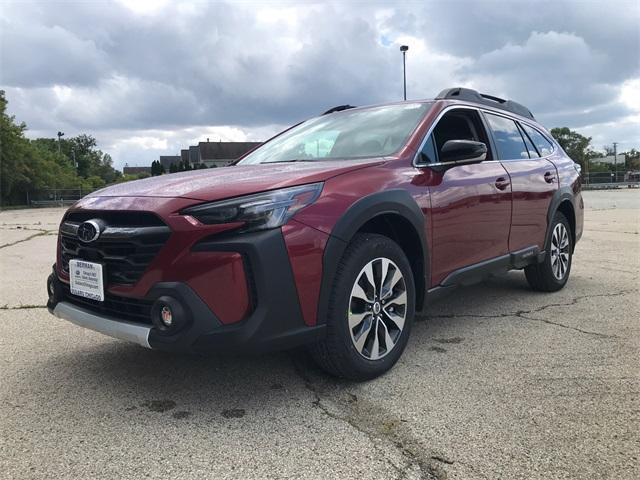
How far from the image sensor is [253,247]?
244 cm

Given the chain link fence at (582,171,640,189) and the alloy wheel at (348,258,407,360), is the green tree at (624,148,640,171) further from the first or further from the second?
the alloy wheel at (348,258,407,360)

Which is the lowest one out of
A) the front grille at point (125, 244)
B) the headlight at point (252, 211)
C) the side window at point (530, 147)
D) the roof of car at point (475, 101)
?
the front grille at point (125, 244)

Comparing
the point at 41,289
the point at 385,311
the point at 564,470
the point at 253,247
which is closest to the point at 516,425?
the point at 564,470

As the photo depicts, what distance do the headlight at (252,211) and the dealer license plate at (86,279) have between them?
0.64 meters

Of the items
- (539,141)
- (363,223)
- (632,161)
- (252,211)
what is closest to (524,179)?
(539,141)

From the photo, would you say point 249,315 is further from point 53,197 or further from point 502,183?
point 53,197

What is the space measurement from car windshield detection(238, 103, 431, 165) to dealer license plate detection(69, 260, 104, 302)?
1567 millimetres

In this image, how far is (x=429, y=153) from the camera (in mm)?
3590

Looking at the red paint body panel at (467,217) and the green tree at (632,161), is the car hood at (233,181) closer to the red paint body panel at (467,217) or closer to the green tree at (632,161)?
the red paint body panel at (467,217)

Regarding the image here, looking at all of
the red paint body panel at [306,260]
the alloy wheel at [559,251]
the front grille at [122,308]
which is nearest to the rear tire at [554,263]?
the alloy wheel at [559,251]

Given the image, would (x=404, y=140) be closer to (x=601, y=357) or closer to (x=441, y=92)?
(x=441, y=92)

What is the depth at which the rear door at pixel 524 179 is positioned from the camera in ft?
14.5

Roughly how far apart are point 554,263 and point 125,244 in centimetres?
418

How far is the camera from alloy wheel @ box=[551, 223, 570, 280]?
5.21m
